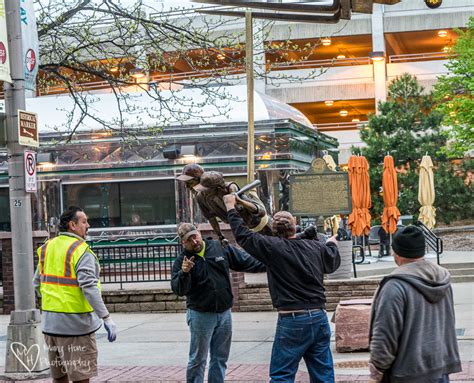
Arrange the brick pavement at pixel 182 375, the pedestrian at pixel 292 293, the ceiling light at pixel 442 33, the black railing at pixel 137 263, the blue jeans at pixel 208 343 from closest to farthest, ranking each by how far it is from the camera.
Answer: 1. the pedestrian at pixel 292 293
2. the blue jeans at pixel 208 343
3. the brick pavement at pixel 182 375
4. the black railing at pixel 137 263
5. the ceiling light at pixel 442 33

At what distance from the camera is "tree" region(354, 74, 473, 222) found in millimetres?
30953

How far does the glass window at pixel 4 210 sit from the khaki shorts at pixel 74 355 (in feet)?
50.6

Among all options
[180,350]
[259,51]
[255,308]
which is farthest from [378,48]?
[180,350]

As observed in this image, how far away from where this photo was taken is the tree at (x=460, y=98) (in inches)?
1280

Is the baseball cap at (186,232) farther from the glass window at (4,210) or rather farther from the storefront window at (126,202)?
the glass window at (4,210)

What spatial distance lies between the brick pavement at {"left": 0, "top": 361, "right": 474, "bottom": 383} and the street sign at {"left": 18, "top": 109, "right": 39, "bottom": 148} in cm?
288

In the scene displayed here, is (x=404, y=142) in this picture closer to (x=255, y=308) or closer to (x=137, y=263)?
(x=137, y=263)

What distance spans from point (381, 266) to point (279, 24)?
22349 millimetres

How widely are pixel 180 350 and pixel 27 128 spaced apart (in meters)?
3.71

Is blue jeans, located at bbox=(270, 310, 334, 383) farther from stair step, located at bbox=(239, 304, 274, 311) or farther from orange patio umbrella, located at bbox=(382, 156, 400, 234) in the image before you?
orange patio umbrella, located at bbox=(382, 156, 400, 234)

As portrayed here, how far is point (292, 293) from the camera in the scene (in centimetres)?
746

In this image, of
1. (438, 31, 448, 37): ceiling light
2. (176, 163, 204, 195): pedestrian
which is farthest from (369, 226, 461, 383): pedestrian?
(438, 31, 448, 37): ceiling light

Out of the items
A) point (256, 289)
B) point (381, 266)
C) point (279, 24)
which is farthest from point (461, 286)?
point (279, 24)

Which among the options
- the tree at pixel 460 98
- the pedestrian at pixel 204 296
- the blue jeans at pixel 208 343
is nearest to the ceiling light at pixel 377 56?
the tree at pixel 460 98
